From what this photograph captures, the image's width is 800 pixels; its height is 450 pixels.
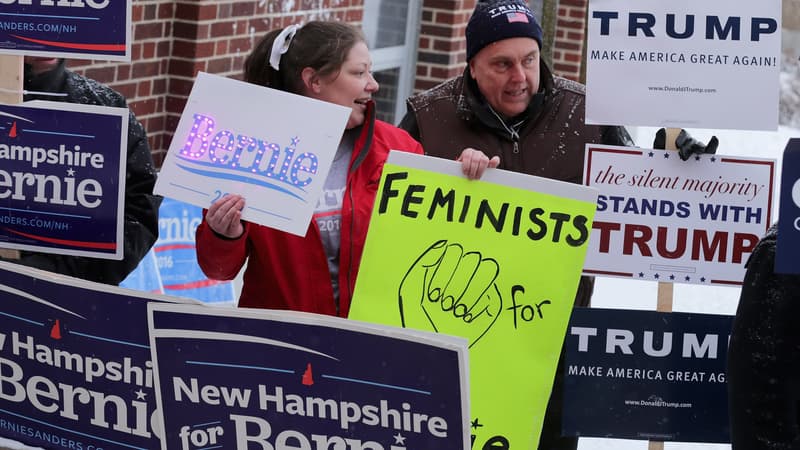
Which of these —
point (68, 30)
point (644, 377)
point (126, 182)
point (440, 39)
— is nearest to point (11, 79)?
point (68, 30)

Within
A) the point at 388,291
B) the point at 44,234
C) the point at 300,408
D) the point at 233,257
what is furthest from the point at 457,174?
the point at 44,234

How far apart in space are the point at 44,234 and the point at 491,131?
1.31m

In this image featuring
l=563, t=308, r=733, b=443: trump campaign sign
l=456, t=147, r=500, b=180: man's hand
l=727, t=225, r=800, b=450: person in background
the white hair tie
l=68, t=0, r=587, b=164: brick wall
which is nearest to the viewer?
l=727, t=225, r=800, b=450: person in background

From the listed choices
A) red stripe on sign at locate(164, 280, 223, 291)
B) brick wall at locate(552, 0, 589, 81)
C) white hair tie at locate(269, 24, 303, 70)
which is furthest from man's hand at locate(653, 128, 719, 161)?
brick wall at locate(552, 0, 589, 81)

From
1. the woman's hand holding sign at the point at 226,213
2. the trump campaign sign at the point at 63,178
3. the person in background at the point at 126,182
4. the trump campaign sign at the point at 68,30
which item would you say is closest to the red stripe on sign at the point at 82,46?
the trump campaign sign at the point at 68,30

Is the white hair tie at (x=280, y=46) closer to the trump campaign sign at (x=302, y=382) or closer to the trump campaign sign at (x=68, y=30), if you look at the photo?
the trump campaign sign at (x=68, y=30)

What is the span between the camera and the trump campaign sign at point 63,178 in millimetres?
3398

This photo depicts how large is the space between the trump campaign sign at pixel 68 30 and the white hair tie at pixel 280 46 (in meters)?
0.37

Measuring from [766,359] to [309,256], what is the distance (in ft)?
4.05

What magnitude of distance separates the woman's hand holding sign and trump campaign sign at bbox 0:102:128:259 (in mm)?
304

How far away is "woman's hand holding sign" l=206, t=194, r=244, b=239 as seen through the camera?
3.25 m

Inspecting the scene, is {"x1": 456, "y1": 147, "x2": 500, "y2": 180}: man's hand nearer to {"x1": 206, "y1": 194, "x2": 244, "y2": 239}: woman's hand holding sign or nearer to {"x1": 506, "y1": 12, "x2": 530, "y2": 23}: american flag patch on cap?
{"x1": 206, "y1": 194, "x2": 244, "y2": 239}: woman's hand holding sign

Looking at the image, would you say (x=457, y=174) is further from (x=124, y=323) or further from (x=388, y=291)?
(x=124, y=323)

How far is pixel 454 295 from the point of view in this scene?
11.0ft
